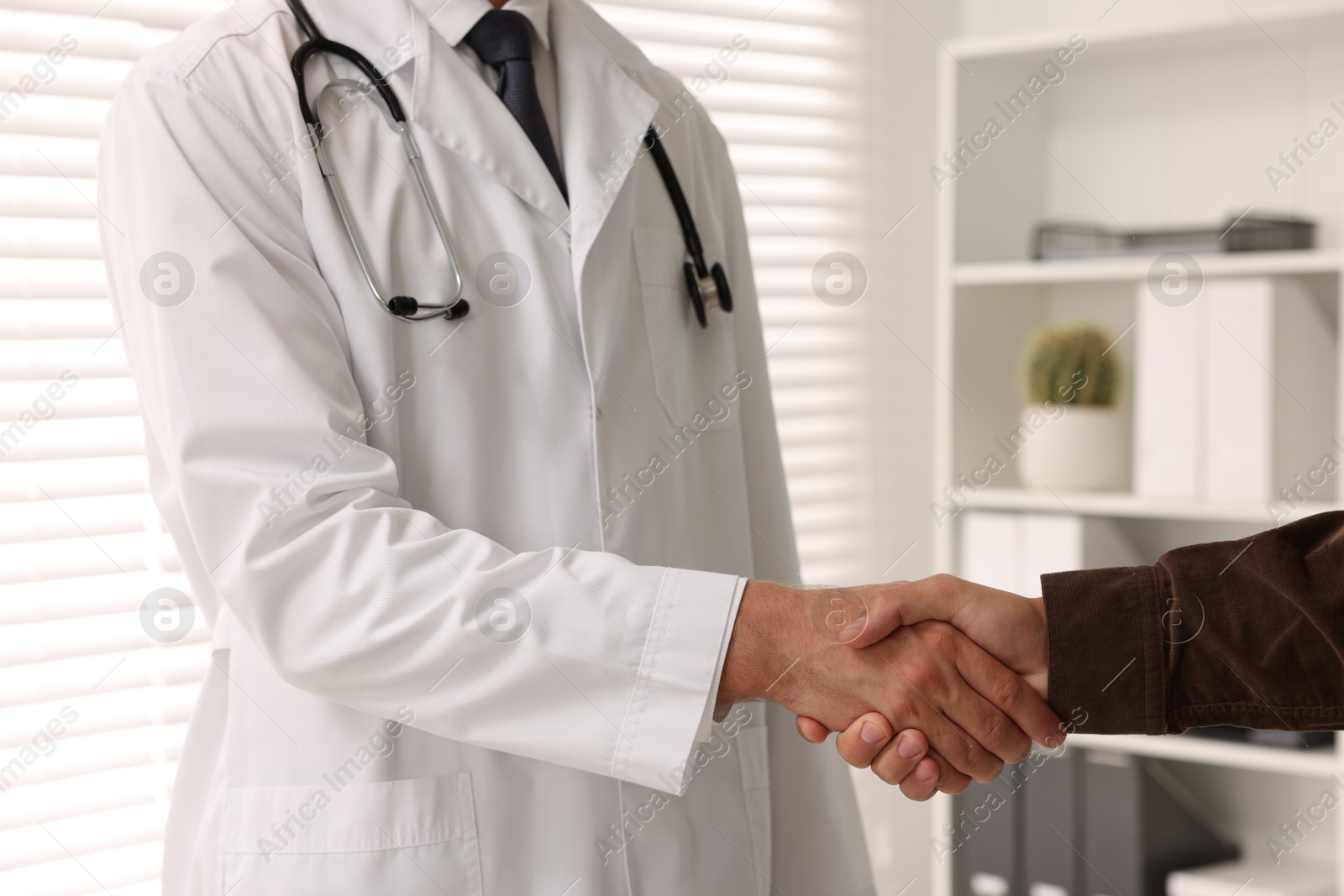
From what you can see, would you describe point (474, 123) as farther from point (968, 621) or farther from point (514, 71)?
Answer: point (968, 621)

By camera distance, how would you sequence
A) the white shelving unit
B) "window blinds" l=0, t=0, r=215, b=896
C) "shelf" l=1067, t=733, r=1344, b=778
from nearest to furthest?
"window blinds" l=0, t=0, r=215, b=896, "shelf" l=1067, t=733, r=1344, b=778, the white shelving unit

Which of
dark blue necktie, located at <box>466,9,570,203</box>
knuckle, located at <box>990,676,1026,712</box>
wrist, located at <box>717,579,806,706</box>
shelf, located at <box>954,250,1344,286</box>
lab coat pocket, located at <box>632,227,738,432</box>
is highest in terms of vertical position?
dark blue necktie, located at <box>466,9,570,203</box>

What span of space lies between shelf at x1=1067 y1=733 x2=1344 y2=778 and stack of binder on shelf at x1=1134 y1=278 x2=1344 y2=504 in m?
0.39

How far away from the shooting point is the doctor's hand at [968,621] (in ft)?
3.49

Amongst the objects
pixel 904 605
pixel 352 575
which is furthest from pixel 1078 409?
pixel 352 575

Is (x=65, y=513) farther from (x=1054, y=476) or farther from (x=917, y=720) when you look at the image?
(x=1054, y=476)

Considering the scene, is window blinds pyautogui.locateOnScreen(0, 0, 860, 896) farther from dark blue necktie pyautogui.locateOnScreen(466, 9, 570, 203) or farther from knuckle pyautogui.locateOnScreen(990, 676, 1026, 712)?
knuckle pyautogui.locateOnScreen(990, 676, 1026, 712)

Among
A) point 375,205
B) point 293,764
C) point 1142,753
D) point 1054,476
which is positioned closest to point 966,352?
point 1054,476

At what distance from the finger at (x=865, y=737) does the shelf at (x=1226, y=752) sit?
895 mm

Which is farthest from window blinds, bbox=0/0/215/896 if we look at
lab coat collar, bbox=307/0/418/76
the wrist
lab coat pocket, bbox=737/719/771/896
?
the wrist

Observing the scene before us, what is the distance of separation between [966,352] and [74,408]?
1477 millimetres

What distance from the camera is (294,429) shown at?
92cm

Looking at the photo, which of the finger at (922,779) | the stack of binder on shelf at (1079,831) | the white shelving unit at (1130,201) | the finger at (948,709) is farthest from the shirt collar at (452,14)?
the stack of binder on shelf at (1079,831)

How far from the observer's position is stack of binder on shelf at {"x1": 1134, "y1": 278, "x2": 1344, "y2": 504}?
183 cm
